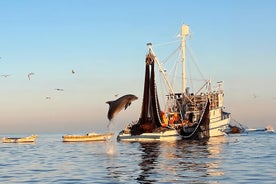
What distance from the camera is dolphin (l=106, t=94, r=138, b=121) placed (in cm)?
4203

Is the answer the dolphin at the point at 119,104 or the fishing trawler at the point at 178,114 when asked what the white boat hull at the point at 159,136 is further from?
the dolphin at the point at 119,104

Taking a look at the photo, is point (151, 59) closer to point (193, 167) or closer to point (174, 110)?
point (174, 110)

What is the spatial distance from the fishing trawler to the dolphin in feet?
213

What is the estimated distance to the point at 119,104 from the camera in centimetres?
4259

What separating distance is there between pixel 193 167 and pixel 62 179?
1263 centimetres

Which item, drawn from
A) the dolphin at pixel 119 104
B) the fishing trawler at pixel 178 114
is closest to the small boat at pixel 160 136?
the fishing trawler at pixel 178 114

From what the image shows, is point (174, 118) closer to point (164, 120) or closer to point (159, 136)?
point (164, 120)

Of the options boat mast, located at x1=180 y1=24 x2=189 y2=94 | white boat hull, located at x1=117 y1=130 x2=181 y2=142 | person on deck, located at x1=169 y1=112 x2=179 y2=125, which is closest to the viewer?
white boat hull, located at x1=117 y1=130 x2=181 y2=142

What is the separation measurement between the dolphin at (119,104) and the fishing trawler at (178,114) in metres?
65.0

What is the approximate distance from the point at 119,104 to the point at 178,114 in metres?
83.5

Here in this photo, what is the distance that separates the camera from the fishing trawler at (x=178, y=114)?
109062mm

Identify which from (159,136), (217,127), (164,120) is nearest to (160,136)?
(159,136)

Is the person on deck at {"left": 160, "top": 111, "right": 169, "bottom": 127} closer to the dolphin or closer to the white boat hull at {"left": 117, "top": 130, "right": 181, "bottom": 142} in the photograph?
the white boat hull at {"left": 117, "top": 130, "right": 181, "bottom": 142}

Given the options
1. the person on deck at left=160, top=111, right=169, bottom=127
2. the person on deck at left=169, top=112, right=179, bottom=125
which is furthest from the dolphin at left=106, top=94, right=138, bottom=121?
the person on deck at left=169, top=112, right=179, bottom=125
